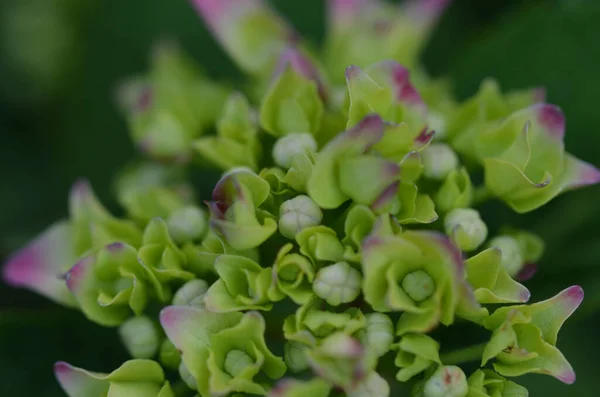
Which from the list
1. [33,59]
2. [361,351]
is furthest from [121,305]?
[33,59]

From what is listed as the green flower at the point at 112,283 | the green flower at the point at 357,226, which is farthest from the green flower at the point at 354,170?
the green flower at the point at 112,283

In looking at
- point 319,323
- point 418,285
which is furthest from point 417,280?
point 319,323

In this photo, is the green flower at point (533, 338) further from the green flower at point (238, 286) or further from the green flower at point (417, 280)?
the green flower at point (238, 286)

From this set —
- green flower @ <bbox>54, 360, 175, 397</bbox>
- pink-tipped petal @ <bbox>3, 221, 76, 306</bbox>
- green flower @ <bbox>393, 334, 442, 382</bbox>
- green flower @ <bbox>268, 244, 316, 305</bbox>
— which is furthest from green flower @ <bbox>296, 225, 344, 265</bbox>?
pink-tipped petal @ <bbox>3, 221, 76, 306</bbox>

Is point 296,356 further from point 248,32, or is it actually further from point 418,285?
point 248,32

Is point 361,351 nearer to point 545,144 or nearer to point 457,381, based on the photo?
point 457,381
